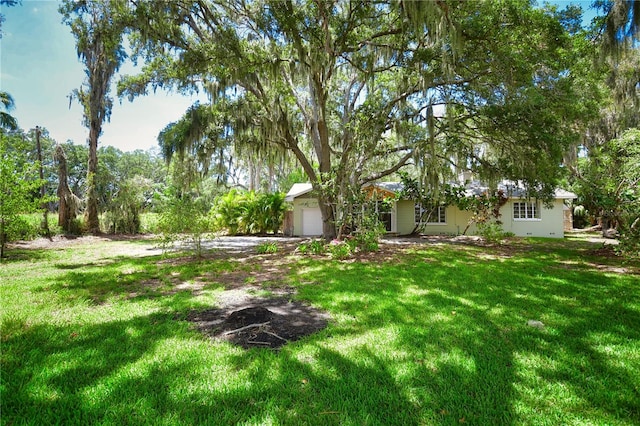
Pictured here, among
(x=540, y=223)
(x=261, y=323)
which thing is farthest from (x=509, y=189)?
(x=261, y=323)

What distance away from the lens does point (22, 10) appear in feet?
18.1

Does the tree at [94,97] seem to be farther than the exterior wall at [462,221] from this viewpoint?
No

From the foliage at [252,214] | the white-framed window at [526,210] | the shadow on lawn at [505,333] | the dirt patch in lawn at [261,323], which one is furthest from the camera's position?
the foliage at [252,214]

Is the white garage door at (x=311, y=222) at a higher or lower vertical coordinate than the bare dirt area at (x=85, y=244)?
higher

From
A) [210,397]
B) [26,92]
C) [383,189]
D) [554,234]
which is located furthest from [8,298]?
[554,234]

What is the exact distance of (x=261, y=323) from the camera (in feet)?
12.1

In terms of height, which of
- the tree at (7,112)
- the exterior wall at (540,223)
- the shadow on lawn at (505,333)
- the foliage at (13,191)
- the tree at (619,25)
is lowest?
the shadow on lawn at (505,333)

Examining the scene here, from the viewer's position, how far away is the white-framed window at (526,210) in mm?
16688

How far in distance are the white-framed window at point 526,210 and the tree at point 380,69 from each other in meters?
5.39

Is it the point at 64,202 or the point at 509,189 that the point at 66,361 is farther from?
the point at 509,189

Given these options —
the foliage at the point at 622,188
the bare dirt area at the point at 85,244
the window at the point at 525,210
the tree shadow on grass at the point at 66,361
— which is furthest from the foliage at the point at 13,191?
the window at the point at 525,210

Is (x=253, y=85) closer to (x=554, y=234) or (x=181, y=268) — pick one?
(x=181, y=268)

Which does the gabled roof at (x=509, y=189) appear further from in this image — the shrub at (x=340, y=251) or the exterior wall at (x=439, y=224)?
the shrub at (x=340, y=251)

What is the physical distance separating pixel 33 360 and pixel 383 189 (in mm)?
15913
